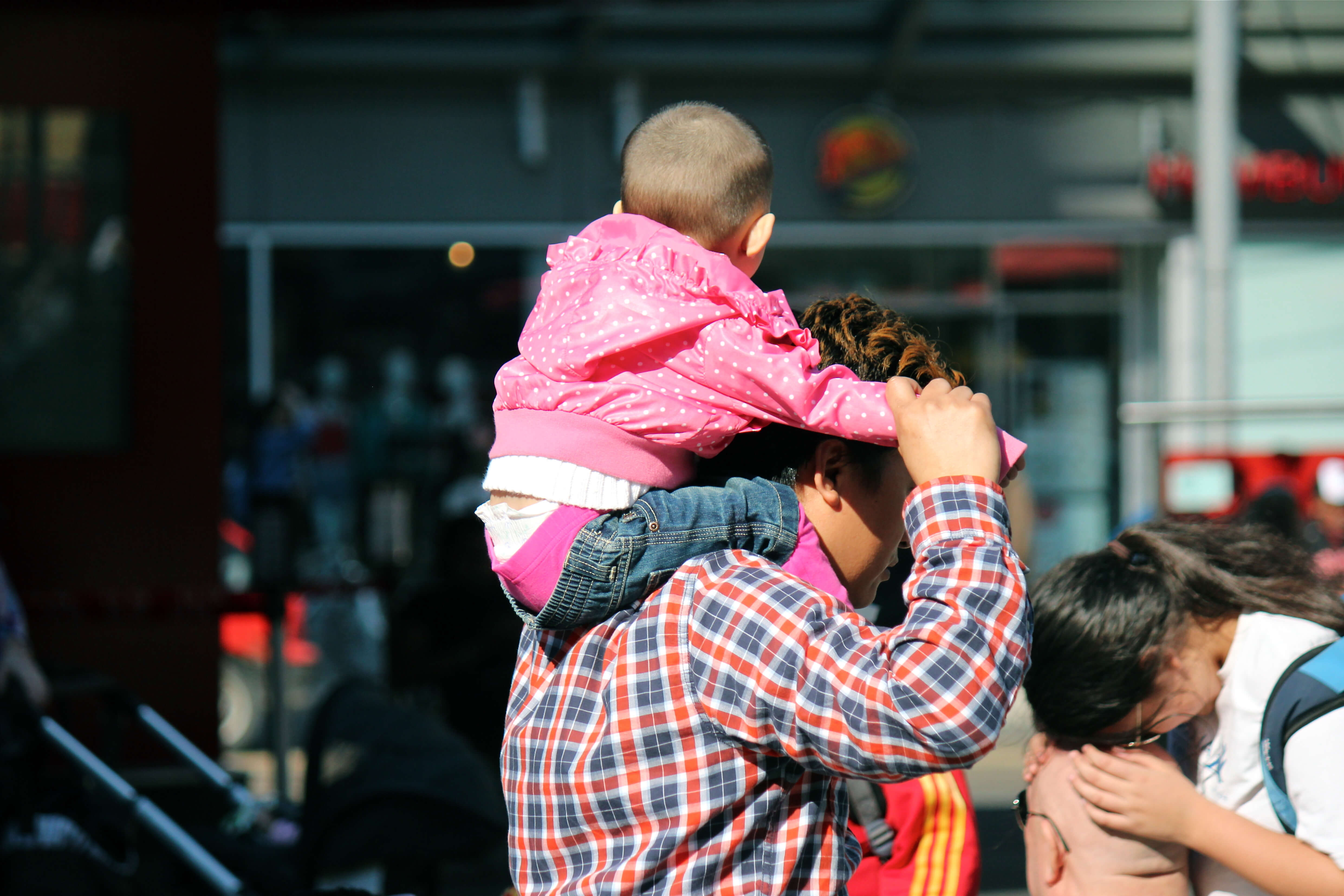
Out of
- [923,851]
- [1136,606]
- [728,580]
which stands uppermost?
[728,580]

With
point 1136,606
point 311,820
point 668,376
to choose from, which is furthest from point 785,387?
point 311,820

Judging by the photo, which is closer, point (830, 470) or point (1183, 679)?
point (830, 470)

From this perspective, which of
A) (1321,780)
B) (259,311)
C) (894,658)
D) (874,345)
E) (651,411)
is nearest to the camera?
(894,658)

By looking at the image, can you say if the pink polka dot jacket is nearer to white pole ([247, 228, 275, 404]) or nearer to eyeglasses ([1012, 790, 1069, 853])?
eyeglasses ([1012, 790, 1069, 853])

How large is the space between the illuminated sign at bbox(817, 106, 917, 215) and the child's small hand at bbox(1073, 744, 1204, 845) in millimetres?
10468

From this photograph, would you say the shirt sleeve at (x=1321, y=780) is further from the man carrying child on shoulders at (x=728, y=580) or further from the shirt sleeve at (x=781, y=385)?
the shirt sleeve at (x=781, y=385)

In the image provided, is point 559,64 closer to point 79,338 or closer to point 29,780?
point 79,338

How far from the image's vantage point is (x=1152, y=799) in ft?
6.26

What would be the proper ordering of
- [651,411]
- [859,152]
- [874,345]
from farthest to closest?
[859,152] < [874,345] < [651,411]

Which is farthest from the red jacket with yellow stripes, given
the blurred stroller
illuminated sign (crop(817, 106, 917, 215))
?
illuminated sign (crop(817, 106, 917, 215))

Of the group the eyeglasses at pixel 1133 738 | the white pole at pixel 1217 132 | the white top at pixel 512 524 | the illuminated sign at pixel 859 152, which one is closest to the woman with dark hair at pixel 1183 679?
the eyeglasses at pixel 1133 738

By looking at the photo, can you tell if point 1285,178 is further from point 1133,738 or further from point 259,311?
point 1133,738

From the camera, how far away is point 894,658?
126 centimetres

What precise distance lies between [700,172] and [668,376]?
0.27 meters
